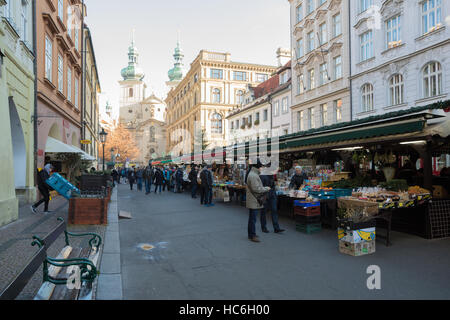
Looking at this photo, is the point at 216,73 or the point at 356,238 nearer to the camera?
the point at 356,238

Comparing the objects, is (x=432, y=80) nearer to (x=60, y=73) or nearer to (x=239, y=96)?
(x=60, y=73)

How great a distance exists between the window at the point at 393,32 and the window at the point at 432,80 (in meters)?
2.82

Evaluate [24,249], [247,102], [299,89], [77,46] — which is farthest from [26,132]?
[247,102]

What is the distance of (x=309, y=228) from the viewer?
26.8 feet

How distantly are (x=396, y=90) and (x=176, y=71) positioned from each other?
98875mm

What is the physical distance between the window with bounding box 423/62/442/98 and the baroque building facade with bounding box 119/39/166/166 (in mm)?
81688

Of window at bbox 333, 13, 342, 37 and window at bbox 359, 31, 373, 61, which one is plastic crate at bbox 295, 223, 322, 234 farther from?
window at bbox 333, 13, 342, 37

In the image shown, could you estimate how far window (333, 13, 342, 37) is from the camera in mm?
25242

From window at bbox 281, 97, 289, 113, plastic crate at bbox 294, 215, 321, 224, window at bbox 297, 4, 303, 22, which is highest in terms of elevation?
window at bbox 297, 4, 303, 22

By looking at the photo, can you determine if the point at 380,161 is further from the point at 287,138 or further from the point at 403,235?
the point at 287,138

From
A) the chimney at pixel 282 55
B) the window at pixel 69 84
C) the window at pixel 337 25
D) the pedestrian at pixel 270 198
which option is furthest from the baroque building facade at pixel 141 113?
the pedestrian at pixel 270 198

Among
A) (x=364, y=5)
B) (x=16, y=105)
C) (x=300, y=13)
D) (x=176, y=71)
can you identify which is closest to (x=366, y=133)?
(x=16, y=105)

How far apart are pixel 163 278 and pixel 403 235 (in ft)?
19.4

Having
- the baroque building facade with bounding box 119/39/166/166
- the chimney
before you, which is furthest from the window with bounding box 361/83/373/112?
the baroque building facade with bounding box 119/39/166/166
